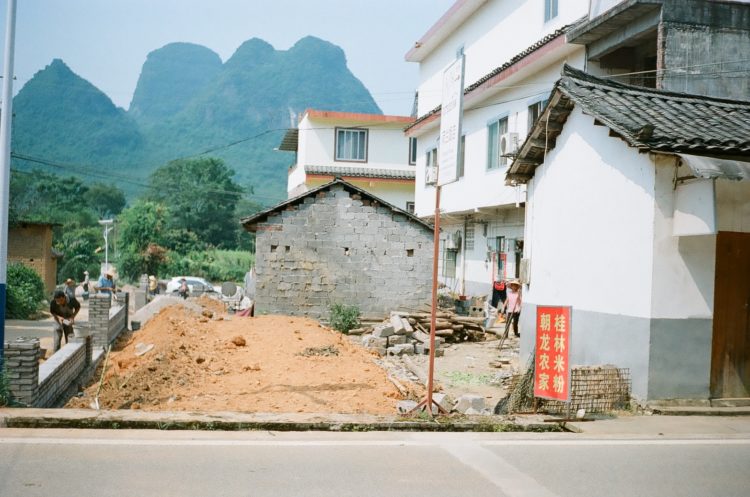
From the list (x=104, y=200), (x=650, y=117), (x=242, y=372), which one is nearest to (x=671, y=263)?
(x=650, y=117)

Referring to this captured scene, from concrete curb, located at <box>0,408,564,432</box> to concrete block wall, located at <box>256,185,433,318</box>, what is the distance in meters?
11.6

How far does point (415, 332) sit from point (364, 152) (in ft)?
66.8

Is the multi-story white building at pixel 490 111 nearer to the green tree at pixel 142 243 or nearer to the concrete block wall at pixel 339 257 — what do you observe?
the concrete block wall at pixel 339 257

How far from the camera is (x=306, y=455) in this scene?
21.3 feet

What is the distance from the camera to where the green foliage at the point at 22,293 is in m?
24.6

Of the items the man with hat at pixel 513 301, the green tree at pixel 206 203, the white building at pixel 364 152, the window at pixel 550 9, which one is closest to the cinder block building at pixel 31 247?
the white building at pixel 364 152

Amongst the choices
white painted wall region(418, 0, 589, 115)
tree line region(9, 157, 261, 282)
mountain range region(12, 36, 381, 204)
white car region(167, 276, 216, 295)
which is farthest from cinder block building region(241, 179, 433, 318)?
mountain range region(12, 36, 381, 204)

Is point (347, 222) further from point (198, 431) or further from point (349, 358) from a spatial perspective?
point (198, 431)

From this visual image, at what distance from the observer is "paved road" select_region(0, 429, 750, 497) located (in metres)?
5.48

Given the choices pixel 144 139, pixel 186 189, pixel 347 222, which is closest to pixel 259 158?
pixel 144 139

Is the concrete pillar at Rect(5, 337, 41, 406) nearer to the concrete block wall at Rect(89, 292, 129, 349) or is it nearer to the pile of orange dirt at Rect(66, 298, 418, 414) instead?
the pile of orange dirt at Rect(66, 298, 418, 414)

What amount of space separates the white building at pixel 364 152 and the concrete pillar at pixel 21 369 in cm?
2750

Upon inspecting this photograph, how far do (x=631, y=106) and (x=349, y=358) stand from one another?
700 centimetres

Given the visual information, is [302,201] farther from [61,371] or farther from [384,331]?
[61,371]
